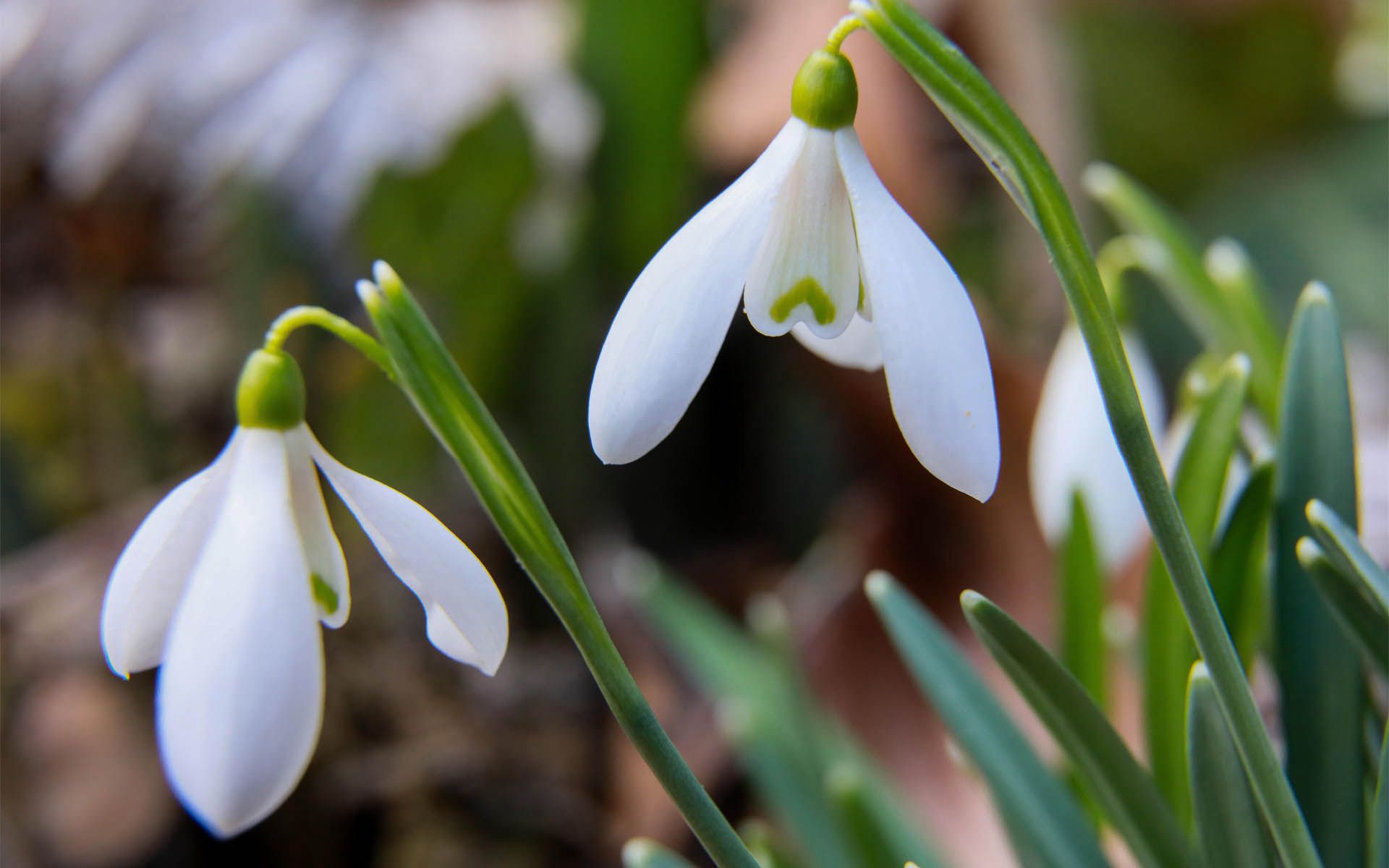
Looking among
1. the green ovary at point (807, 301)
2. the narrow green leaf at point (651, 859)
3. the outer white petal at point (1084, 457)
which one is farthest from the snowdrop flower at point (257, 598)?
the outer white petal at point (1084, 457)

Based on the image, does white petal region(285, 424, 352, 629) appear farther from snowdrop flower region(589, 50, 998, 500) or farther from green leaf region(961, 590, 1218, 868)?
green leaf region(961, 590, 1218, 868)

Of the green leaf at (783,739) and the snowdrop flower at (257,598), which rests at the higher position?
the snowdrop flower at (257,598)

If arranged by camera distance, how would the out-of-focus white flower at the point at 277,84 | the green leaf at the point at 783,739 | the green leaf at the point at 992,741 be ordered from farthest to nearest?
the out-of-focus white flower at the point at 277,84 < the green leaf at the point at 783,739 < the green leaf at the point at 992,741

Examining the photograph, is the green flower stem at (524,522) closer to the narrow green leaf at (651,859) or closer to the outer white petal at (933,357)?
the outer white petal at (933,357)

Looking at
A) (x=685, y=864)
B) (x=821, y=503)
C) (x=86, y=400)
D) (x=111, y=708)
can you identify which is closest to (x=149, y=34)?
(x=86, y=400)

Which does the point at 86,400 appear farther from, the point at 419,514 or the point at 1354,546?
the point at 1354,546

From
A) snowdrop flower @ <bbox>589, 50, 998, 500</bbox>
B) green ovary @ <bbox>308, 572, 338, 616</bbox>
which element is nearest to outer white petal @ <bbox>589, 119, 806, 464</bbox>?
snowdrop flower @ <bbox>589, 50, 998, 500</bbox>

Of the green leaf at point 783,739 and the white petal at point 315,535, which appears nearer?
the white petal at point 315,535

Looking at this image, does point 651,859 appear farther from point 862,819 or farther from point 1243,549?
point 1243,549

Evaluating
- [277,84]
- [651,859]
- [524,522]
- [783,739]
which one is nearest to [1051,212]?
[524,522]
